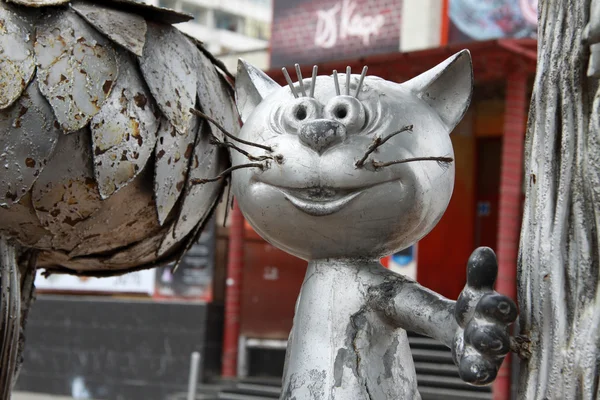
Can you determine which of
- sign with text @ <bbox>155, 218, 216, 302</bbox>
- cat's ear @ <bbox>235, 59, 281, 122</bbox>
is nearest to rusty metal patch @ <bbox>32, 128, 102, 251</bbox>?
cat's ear @ <bbox>235, 59, 281, 122</bbox>

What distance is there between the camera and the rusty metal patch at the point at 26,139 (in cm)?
167

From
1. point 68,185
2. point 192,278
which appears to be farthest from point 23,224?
point 192,278

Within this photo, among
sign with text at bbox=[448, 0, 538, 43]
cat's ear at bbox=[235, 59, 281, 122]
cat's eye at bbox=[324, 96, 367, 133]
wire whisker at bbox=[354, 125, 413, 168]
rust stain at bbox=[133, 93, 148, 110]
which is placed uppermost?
sign with text at bbox=[448, 0, 538, 43]

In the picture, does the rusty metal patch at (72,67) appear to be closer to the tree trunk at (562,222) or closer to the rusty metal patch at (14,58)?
the rusty metal patch at (14,58)

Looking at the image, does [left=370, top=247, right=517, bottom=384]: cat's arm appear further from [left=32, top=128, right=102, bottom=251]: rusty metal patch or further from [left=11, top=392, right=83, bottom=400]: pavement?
[left=11, top=392, right=83, bottom=400]: pavement

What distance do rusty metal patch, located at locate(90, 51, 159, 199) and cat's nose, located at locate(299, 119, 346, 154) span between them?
35 centimetres

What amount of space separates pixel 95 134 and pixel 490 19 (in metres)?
6.65

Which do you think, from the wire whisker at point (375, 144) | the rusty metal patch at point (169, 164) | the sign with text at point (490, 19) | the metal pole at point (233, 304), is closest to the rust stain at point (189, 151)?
the rusty metal patch at point (169, 164)

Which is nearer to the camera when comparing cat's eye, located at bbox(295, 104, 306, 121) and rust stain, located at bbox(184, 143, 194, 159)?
cat's eye, located at bbox(295, 104, 306, 121)

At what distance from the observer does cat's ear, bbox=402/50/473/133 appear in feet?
5.65

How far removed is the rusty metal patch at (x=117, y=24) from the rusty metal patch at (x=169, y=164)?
16 cm

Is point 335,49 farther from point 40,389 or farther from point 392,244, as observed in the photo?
point 392,244

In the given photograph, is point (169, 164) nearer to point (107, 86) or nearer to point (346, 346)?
point (107, 86)

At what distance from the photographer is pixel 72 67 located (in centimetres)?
170
